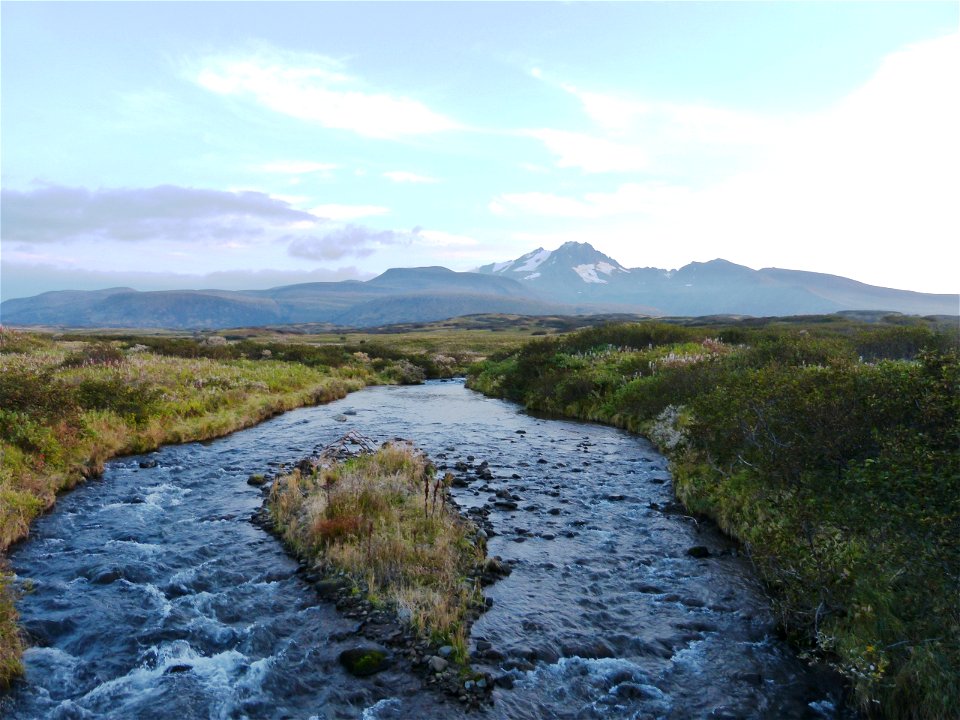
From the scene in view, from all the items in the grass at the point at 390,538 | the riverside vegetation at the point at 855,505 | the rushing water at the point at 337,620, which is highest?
the riverside vegetation at the point at 855,505

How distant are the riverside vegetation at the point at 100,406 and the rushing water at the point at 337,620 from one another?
75cm

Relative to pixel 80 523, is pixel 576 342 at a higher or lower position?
higher

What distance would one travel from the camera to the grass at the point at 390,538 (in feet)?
37.1

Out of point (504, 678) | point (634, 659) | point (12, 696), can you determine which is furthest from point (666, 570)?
point (12, 696)

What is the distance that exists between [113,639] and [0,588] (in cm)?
263

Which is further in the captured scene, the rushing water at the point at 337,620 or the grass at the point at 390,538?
the grass at the point at 390,538

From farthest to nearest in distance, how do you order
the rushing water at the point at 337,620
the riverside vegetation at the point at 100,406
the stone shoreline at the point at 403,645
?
1. the riverside vegetation at the point at 100,406
2. the stone shoreline at the point at 403,645
3. the rushing water at the point at 337,620

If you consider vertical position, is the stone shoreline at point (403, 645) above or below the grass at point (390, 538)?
below

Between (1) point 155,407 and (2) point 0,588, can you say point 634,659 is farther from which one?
(1) point 155,407

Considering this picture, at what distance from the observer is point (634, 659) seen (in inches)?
397

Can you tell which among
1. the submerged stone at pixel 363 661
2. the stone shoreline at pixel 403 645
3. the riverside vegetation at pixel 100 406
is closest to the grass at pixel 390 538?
the stone shoreline at pixel 403 645

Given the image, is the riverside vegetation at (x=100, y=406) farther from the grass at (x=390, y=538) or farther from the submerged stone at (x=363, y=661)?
the grass at (x=390, y=538)

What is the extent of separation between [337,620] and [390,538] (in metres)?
2.58

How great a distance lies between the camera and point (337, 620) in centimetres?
1123
